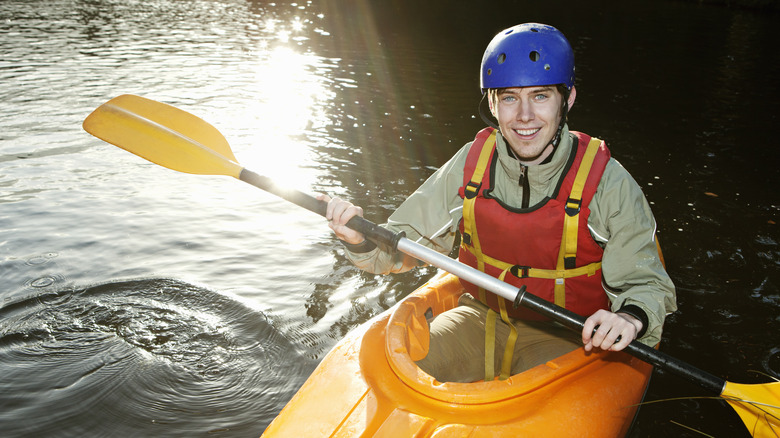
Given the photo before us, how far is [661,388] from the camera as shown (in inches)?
139

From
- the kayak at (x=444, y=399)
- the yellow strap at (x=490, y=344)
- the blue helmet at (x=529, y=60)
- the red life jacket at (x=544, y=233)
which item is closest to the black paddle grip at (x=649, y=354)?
the kayak at (x=444, y=399)

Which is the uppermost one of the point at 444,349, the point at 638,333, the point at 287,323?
the point at 638,333

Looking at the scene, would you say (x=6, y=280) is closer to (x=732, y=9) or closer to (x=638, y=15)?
(x=638, y=15)

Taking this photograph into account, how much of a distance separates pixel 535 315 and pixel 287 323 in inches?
73.0

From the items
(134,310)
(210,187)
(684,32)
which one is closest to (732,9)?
(684,32)

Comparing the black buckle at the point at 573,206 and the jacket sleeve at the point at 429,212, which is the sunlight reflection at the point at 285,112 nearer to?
the jacket sleeve at the point at 429,212

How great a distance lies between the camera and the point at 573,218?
2457 mm

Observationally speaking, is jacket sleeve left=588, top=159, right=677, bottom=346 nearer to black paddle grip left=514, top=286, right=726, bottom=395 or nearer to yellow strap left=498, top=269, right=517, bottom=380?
black paddle grip left=514, top=286, right=726, bottom=395

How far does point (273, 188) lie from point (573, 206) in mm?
1334

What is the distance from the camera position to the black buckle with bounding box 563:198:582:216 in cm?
243

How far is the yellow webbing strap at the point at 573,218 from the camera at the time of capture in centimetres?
244

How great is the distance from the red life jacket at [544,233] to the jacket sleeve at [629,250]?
0.06 metres

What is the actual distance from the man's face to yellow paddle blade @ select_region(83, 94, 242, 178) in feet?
4.61

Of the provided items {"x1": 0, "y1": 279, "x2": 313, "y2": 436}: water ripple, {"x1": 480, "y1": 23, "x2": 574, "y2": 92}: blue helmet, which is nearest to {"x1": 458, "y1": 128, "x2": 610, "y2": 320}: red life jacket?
{"x1": 480, "y1": 23, "x2": 574, "y2": 92}: blue helmet
